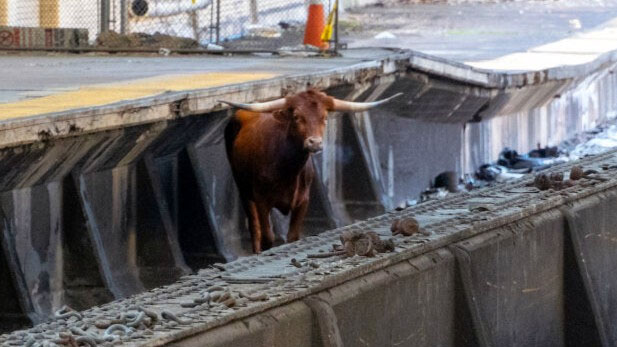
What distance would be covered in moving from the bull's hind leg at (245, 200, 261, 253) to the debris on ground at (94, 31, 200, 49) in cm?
770

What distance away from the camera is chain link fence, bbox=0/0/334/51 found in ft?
73.8

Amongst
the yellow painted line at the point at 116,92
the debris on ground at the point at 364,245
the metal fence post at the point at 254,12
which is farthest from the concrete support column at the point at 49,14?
the debris on ground at the point at 364,245

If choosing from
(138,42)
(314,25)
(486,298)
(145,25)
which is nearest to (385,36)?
(145,25)

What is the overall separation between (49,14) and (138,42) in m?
2.94

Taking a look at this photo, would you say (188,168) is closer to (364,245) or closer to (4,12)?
(364,245)

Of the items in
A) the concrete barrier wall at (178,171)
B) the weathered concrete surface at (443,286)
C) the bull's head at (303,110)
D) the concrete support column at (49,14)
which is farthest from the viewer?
the concrete support column at (49,14)

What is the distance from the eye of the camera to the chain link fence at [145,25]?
22.5 meters

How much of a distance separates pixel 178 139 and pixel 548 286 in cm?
579

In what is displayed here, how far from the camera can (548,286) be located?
9.41 m

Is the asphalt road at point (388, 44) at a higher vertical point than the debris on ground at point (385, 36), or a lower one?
higher

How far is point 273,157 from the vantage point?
15.0 metres

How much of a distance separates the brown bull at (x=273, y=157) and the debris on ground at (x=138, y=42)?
290 inches

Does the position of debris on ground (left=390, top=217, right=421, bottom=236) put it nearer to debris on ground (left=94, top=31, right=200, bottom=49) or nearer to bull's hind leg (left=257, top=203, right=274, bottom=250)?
bull's hind leg (left=257, top=203, right=274, bottom=250)

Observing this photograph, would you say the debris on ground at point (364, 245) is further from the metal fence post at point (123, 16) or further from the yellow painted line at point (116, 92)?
the metal fence post at point (123, 16)
